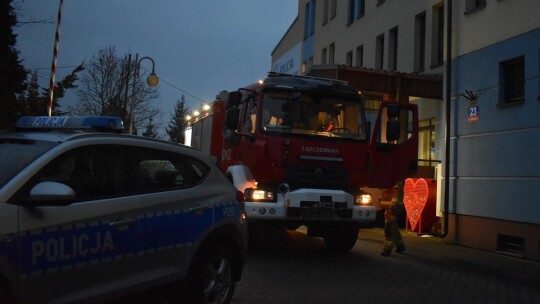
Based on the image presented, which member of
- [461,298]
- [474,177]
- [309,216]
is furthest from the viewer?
[474,177]

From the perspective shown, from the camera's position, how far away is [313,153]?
9.20 metres

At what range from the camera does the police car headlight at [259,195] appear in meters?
8.98

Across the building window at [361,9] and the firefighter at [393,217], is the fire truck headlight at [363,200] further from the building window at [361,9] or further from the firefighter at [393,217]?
the building window at [361,9]

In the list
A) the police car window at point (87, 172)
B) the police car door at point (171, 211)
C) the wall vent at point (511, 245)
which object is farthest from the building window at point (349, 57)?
→ the police car window at point (87, 172)

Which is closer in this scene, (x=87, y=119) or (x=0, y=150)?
(x=0, y=150)

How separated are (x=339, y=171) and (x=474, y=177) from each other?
4.15 metres

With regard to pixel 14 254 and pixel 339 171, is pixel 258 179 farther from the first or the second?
pixel 14 254

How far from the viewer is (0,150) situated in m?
4.11

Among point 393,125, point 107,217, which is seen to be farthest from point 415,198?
point 107,217

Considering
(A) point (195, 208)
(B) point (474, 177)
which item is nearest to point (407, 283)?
(A) point (195, 208)

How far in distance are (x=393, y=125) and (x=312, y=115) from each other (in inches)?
57.6

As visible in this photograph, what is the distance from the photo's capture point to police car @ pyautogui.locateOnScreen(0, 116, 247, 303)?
11.8 ft

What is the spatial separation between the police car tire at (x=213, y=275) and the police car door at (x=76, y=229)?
34.8 inches

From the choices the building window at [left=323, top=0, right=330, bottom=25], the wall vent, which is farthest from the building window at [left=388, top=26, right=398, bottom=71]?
the wall vent
